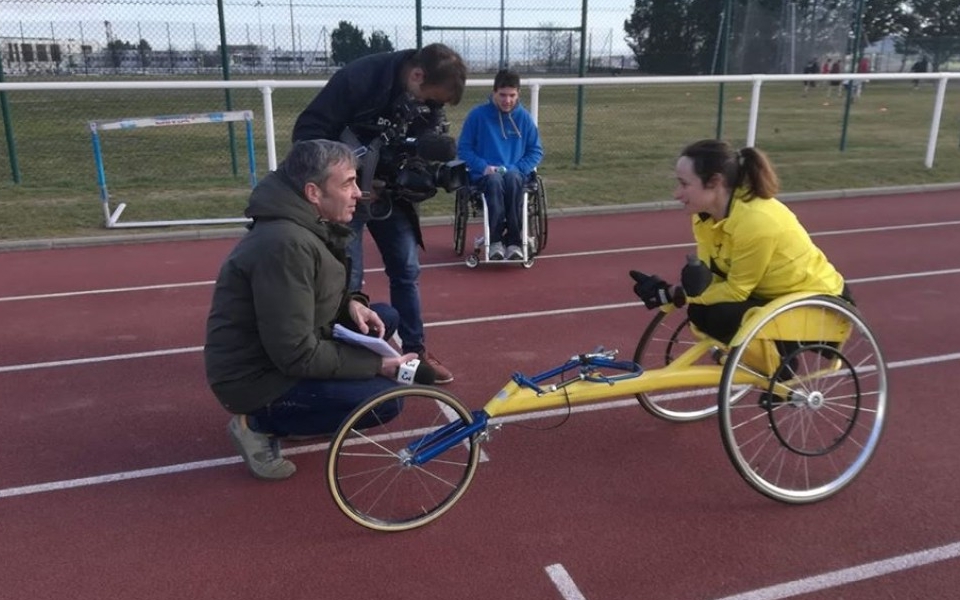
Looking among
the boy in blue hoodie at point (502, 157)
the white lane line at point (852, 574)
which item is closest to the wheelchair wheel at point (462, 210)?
the boy in blue hoodie at point (502, 157)

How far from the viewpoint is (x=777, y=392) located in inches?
136

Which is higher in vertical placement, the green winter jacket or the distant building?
the distant building

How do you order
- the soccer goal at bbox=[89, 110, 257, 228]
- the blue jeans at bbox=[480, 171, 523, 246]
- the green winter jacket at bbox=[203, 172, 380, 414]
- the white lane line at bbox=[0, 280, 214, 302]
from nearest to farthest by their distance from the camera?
the green winter jacket at bbox=[203, 172, 380, 414], the white lane line at bbox=[0, 280, 214, 302], the blue jeans at bbox=[480, 171, 523, 246], the soccer goal at bbox=[89, 110, 257, 228]

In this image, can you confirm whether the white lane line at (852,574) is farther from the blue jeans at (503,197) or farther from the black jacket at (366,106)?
the blue jeans at (503,197)

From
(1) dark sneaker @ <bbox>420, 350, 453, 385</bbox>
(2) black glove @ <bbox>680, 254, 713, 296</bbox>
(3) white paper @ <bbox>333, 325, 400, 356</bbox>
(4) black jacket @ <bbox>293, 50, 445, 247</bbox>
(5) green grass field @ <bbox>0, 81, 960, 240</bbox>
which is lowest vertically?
(1) dark sneaker @ <bbox>420, 350, 453, 385</bbox>

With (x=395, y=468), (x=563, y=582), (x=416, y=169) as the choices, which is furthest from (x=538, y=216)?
(x=563, y=582)

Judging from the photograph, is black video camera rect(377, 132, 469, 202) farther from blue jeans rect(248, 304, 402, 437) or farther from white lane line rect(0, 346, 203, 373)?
white lane line rect(0, 346, 203, 373)

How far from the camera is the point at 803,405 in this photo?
11.5 ft

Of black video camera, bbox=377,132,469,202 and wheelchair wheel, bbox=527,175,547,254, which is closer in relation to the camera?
black video camera, bbox=377,132,469,202

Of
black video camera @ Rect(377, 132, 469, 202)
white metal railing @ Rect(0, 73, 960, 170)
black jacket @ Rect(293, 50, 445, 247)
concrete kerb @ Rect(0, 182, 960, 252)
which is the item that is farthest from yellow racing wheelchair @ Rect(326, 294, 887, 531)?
white metal railing @ Rect(0, 73, 960, 170)

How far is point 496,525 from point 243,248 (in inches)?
58.5

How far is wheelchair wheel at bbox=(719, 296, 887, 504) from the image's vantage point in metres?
3.31

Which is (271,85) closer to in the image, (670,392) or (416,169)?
(416,169)

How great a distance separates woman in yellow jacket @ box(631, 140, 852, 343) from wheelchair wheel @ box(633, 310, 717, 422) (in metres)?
0.37
